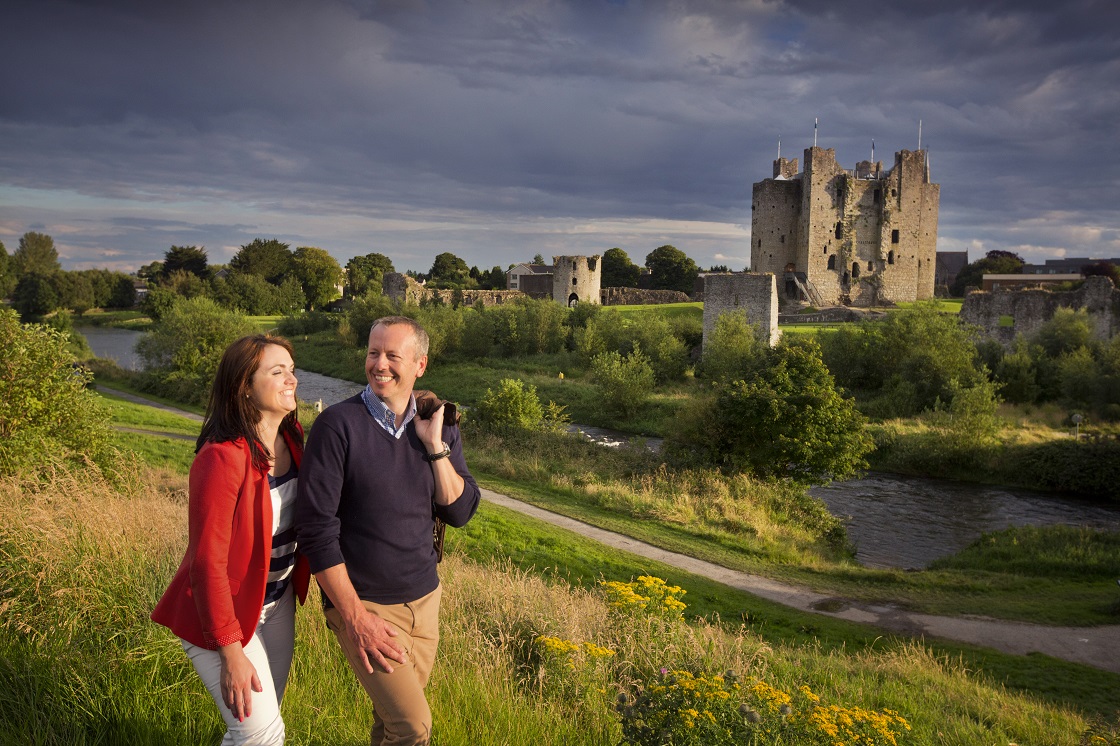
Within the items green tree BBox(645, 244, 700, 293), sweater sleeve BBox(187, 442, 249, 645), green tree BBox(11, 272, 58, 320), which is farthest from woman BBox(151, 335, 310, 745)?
green tree BBox(11, 272, 58, 320)

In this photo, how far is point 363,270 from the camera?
291 ft

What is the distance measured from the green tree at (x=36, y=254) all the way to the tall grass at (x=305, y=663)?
102 metres

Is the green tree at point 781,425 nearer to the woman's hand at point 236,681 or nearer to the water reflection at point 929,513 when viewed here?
the water reflection at point 929,513

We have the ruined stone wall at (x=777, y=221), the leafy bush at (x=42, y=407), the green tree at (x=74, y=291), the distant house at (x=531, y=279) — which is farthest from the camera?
the distant house at (x=531, y=279)

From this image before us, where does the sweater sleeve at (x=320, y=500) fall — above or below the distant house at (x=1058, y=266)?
below

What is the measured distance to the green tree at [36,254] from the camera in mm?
90188

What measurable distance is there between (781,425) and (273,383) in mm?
17352

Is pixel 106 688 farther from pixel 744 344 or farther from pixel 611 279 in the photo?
pixel 611 279

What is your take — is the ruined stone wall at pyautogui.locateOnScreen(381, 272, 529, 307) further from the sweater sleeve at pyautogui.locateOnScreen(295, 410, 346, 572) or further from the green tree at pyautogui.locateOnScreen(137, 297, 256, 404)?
the sweater sleeve at pyautogui.locateOnScreen(295, 410, 346, 572)

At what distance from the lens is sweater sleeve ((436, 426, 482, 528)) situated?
10.3ft

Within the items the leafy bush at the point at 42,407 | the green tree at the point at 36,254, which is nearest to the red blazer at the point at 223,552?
the leafy bush at the point at 42,407

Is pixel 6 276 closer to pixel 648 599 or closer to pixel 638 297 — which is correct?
pixel 638 297

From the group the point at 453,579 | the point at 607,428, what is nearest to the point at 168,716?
the point at 453,579

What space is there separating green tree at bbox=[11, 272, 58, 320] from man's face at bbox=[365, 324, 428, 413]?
237 feet
